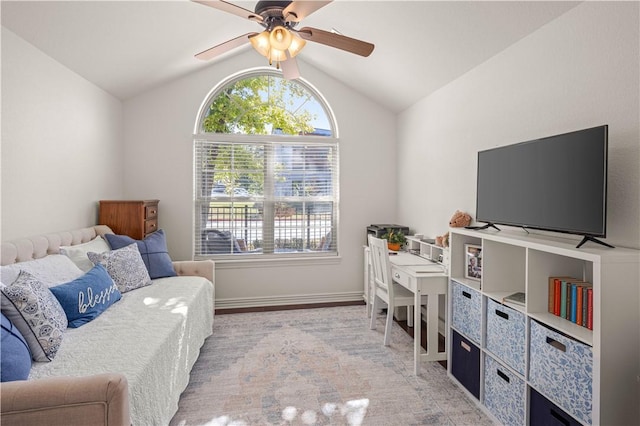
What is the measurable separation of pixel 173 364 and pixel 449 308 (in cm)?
192

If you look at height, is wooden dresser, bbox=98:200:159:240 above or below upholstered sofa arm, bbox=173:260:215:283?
above

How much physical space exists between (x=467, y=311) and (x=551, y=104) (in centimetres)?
142

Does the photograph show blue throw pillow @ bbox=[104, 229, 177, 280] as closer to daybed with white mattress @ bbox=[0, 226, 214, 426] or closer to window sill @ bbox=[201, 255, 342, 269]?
daybed with white mattress @ bbox=[0, 226, 214, 426]

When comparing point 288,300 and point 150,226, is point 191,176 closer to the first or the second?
point 150,226

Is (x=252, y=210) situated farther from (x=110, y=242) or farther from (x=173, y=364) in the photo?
(x=173, y=364)

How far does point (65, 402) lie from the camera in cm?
113

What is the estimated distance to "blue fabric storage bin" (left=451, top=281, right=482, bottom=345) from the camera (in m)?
2.23

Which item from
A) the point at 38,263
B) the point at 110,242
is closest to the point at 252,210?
the point at 110,242

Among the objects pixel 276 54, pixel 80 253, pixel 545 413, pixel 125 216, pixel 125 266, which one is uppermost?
pixel 276 54

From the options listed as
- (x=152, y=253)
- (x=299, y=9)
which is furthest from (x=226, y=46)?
(x=152, y=253)

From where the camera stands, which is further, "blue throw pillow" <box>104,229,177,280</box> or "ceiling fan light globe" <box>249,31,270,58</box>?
"blue throw pillow" <box>104,229,177,280</box>

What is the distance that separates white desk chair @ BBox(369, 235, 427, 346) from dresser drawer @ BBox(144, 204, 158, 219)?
2284 mm

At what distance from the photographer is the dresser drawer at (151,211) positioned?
349cm

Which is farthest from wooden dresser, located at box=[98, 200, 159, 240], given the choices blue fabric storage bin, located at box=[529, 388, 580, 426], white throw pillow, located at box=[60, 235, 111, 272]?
blue fabric storage bin, located at box=[529, 388, 580, 426]
